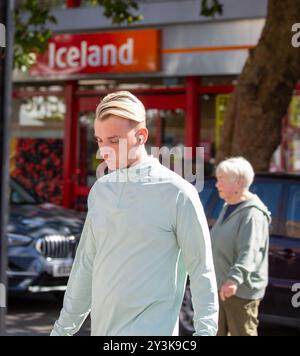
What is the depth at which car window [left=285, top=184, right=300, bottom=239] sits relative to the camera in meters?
8.37

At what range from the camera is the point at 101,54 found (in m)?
16.3

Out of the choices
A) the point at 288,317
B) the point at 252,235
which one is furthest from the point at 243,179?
the point at 288,317

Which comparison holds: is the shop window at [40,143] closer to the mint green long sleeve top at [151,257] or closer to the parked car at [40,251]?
the parked car at [40,251]

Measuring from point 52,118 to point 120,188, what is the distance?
14.1 metres

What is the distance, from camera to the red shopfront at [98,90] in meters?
15.5

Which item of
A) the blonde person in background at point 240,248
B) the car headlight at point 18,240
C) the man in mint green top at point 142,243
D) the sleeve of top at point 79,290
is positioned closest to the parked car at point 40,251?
the car headlight at point 18,240

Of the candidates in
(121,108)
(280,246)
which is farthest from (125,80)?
(121,108)

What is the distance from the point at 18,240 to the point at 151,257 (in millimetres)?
6969

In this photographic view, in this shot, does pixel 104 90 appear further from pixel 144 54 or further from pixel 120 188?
pixel 120 188

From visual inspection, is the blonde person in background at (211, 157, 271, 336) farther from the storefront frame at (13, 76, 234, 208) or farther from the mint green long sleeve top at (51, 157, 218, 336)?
the storefront frame at (13, 76, 234, 208)

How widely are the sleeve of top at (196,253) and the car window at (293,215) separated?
505 cm

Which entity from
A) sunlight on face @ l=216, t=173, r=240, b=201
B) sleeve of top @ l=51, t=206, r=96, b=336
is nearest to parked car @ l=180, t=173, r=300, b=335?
sunlight on face @ l=216, t=173, r=240, b=201

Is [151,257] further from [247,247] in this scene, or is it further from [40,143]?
[40,143]

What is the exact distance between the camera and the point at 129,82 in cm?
1636
